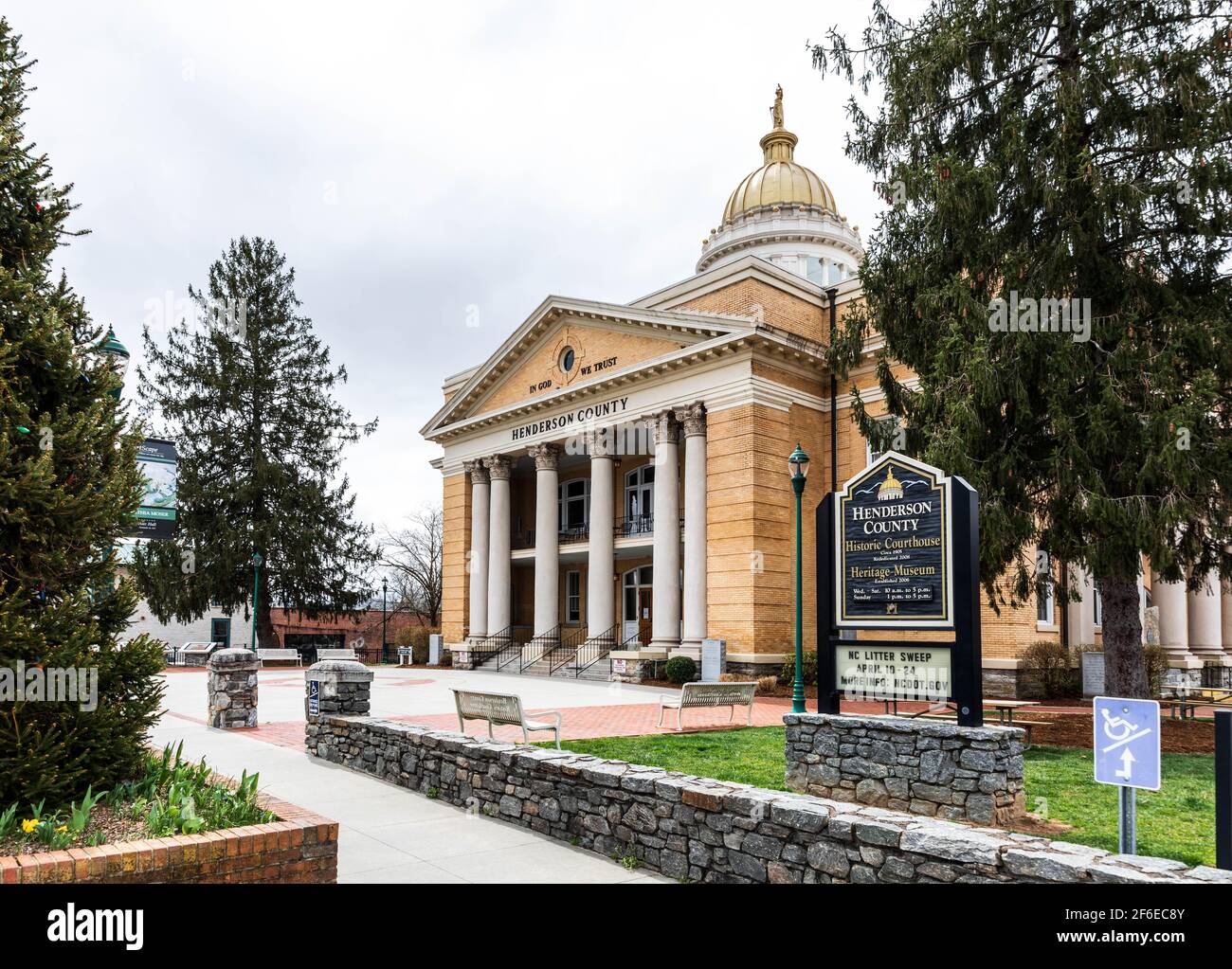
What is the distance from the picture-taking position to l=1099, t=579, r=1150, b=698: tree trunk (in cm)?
1460

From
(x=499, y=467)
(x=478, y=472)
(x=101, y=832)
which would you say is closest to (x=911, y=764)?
(x=101, y=832)

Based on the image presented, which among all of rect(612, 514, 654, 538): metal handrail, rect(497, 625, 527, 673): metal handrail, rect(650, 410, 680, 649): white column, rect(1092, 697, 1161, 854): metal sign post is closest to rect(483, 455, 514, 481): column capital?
rect(612, 514, 654, 538): metal handrail

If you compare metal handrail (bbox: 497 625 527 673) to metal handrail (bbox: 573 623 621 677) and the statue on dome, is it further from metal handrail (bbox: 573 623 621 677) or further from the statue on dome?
the statue on dome

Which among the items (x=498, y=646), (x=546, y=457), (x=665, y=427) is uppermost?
(x=665, y=427)

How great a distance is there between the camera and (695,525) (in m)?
27.5

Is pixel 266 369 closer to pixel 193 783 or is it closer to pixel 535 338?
pixel 535 338

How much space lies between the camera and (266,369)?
44.7 metres

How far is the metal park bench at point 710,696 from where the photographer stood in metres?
14.7

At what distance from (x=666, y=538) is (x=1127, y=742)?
23.2 meters

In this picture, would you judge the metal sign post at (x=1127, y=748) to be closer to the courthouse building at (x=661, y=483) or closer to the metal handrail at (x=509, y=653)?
the courthouse building at (x=661, y=483)

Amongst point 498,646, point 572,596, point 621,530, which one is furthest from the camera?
point 572,596

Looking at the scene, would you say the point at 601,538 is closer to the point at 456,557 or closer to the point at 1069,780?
the point at 456,557

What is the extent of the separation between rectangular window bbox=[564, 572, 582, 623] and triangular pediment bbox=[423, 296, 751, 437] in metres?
7.89
